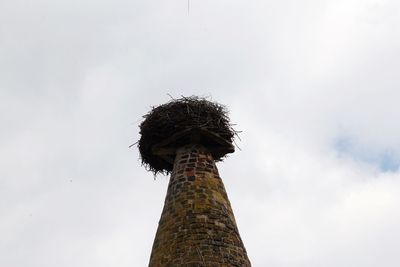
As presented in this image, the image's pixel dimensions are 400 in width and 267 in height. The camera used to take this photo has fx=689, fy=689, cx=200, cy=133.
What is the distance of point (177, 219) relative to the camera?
448 inches

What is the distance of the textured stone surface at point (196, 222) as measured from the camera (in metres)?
10.7

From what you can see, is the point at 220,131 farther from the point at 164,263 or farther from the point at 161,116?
the point at 164,263

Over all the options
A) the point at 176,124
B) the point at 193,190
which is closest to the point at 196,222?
the point at 193,190

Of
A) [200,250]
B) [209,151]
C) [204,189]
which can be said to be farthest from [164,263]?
[209,151]

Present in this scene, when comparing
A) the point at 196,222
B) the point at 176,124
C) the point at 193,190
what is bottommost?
the point at 196,222

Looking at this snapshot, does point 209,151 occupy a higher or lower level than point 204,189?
higher

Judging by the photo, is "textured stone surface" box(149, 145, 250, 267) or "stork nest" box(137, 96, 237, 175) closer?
"textured stone surface" box(149, 145, 250, 267)

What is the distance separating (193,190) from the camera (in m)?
11.8

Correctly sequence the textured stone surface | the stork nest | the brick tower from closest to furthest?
the textured stone surface < the brick tower < the stork nest

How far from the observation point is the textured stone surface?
35.0 feet

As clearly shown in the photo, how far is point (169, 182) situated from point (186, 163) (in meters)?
0.46

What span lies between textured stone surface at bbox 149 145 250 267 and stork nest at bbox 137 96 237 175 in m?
0.68

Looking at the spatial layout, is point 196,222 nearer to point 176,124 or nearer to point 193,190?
point 193,190

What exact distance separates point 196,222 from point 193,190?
82cm
